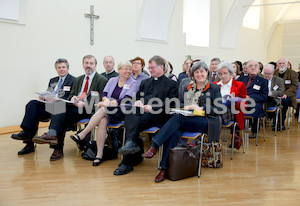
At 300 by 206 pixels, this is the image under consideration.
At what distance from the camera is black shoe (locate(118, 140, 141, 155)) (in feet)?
11.2

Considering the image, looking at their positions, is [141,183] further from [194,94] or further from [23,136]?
[23,136]

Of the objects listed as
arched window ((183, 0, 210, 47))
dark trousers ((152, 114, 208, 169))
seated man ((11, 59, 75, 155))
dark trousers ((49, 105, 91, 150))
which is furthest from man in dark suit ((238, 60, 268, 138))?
arched window ((183, 0, 210, 47))

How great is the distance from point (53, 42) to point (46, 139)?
3.08 metres

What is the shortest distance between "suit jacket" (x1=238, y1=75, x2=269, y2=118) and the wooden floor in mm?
802

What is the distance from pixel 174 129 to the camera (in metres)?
3.41

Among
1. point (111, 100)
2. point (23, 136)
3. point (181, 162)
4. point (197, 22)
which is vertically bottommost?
point (181, 162)

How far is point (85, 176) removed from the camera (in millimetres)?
3473

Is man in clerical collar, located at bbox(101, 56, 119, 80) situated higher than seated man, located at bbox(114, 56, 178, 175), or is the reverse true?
man in clerical collar, located at bbox(101, 56, 119, 80)

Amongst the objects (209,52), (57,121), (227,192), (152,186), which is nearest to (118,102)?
(57,121)

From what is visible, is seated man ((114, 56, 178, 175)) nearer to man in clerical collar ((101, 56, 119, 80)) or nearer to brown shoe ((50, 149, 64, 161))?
brown shoe ((50, 149, 64, 161))

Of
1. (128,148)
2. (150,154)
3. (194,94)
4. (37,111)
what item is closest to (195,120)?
(194,94)

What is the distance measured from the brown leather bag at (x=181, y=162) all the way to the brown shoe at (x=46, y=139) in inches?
63.7

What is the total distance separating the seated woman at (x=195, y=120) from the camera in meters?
3.36

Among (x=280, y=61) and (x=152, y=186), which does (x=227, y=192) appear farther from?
(x=280, y=61)
